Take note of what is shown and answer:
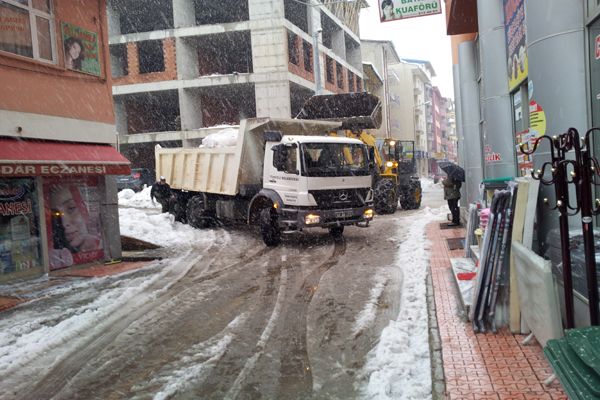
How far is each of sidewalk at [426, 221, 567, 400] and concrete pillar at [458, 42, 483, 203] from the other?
757 centimetres

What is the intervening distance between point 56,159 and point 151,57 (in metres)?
29.1

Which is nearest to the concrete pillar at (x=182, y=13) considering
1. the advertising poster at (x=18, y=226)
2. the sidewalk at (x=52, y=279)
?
the sidewalk at (x=52, y=279)

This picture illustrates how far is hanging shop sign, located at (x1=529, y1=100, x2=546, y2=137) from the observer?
15.8 ft

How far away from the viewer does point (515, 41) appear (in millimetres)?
7910

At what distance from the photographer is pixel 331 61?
3947 centimetres

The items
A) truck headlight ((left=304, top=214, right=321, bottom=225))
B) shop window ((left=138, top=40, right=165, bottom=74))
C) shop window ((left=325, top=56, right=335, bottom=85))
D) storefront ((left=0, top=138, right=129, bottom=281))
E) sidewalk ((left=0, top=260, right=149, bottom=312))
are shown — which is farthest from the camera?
shop window ((left=325, top=56, right=335, bottom=85))

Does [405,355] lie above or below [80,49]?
below

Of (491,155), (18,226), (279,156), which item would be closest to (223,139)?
(279,156)

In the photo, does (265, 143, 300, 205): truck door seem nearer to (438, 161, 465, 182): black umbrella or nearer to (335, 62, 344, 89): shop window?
(438, 161, 465, 182): black umbrella

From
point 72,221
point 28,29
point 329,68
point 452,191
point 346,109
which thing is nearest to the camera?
point 28,29

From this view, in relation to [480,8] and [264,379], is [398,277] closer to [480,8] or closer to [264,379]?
[264,379]

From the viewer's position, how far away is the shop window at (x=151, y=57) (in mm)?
34438

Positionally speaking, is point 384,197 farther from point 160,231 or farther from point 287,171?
point 160,231

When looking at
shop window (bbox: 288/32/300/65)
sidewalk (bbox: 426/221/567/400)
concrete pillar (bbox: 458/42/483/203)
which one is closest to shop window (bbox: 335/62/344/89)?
shop window (bbox: 288/32/300/65)
